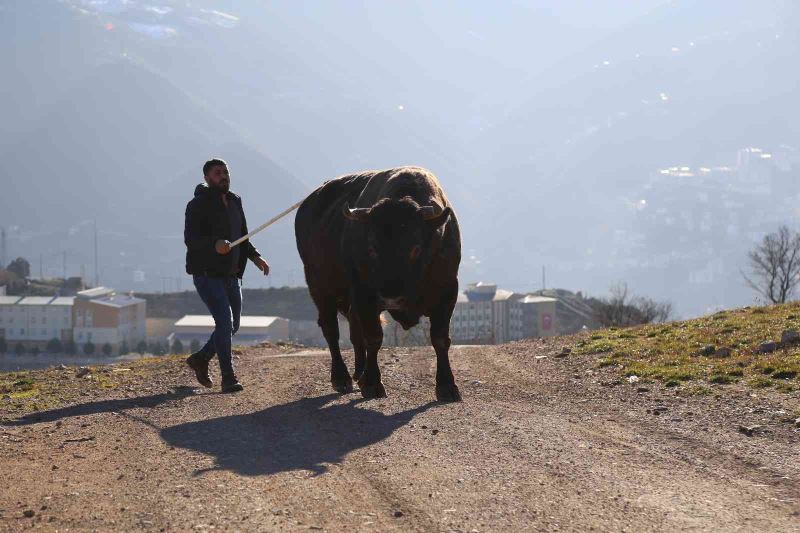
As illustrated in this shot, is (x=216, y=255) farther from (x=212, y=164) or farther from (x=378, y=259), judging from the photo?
(x=378, y=259)

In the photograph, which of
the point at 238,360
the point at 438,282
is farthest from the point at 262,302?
the point at 438,282

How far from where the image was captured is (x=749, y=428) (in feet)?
32.1

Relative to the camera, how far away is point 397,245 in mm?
10727

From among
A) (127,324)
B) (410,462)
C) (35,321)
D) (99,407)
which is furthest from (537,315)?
(410,462)

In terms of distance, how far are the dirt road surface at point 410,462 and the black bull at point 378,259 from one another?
1.98ft

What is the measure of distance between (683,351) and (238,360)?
7777mm

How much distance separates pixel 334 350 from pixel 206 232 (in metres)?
2.09

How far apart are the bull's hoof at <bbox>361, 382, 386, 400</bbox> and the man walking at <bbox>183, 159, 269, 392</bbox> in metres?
1.99

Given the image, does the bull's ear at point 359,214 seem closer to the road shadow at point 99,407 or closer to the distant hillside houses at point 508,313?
the road shadow at point 99,407

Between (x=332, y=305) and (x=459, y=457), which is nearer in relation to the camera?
(x=459, y=457)

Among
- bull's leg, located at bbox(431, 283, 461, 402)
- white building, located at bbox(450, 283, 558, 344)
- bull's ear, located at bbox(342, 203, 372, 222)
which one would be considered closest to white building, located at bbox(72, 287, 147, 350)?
white building, located at bbox(450, 283, 558, 344)

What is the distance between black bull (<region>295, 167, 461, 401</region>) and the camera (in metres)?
10.8

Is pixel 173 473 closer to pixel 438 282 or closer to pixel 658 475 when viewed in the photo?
pixel 658 475

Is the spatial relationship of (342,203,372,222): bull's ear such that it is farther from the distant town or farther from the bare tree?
the distant town
